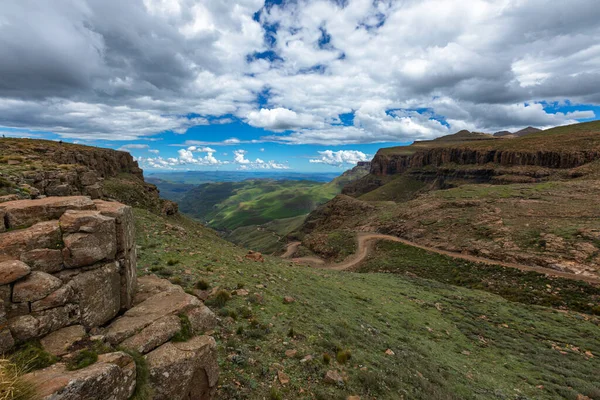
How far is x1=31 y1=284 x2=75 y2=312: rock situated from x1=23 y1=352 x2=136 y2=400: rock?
1.94 meters

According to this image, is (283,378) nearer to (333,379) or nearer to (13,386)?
(333,379)

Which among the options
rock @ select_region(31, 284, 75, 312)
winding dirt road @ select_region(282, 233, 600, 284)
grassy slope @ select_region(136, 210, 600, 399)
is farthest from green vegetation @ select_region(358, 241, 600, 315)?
rock @ select_region(31, 284, 75, 312)

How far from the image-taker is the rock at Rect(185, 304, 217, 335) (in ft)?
32.3

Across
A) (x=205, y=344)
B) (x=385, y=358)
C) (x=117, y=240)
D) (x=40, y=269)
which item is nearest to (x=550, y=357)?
(x=385, y=358)

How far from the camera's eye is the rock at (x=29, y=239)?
7902 millimetres

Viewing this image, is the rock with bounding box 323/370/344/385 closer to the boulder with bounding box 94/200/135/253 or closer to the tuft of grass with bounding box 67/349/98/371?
the tuft of grass with bounding box 67/349/98/371

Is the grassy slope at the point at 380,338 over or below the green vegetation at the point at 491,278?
over

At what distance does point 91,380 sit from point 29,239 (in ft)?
17.3

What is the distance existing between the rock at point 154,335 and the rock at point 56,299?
2174 millimetres

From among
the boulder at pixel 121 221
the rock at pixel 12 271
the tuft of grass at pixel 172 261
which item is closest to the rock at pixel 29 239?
the rock at pixel 12 271

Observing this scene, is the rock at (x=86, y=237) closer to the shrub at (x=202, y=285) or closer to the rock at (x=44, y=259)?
the rock at (x=44, y=259)

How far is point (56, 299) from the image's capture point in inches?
305

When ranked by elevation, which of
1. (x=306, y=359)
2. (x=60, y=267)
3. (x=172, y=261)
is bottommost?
(x=306, y=359)

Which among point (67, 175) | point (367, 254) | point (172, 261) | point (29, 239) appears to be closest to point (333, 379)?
point (29, 239)
